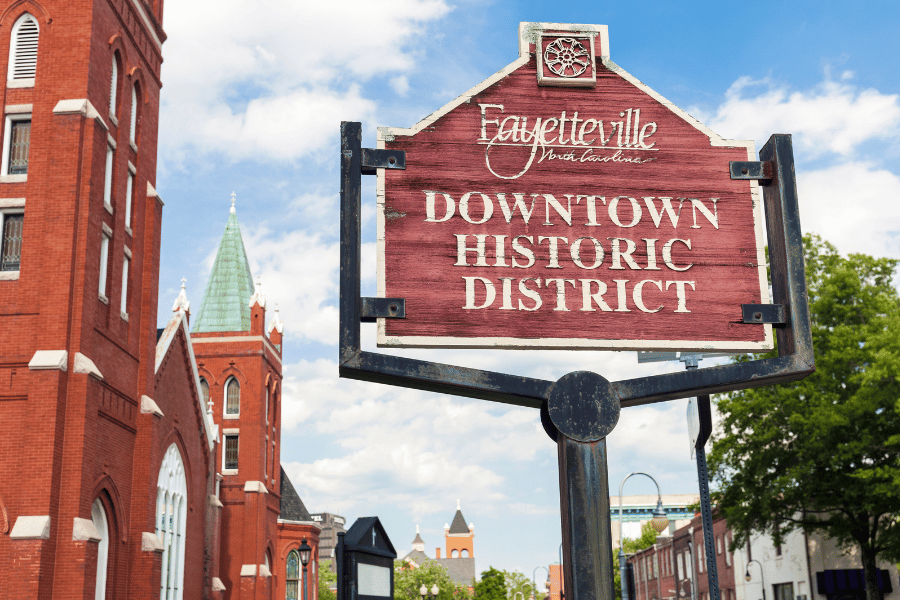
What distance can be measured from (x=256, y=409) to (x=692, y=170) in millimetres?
Answer: 52188

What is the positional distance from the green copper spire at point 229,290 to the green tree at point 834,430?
37.4 metres

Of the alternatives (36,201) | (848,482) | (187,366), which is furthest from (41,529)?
Result: (848,482)

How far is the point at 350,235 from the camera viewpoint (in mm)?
5457

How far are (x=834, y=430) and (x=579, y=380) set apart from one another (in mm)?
27240

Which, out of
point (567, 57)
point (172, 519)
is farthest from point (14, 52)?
point (567, 57)

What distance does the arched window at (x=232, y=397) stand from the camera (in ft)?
184

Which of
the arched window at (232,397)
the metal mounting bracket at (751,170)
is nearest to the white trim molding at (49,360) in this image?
the metal mounting bracket at (751,170)

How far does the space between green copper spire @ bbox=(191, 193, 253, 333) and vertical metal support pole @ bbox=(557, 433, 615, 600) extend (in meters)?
56.5

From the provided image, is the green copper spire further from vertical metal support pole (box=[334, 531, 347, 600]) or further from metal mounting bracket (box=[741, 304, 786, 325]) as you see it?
metal mounting bracket (box=[741, 304, 786, 325])

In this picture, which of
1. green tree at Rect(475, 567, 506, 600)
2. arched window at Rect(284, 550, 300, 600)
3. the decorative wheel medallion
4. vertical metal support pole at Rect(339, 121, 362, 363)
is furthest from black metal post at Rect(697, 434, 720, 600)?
green tree at Rect(475, 567, 506, 600)

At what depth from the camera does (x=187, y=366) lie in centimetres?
4062

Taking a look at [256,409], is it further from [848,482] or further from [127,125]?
[848,482]

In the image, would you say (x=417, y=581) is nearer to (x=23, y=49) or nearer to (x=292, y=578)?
(x=292, y=578)

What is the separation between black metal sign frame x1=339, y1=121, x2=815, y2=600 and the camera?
5289 mm
